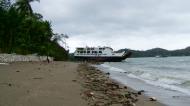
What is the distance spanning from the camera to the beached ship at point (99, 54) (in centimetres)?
9431

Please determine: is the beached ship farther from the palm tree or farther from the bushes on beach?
the palm tree

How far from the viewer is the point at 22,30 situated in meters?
54.0

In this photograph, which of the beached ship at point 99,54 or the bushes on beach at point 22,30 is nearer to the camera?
the bushes on beach at point 22,30

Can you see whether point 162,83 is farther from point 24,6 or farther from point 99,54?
point 99,54

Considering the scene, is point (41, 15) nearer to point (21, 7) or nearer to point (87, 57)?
point (21, 7)

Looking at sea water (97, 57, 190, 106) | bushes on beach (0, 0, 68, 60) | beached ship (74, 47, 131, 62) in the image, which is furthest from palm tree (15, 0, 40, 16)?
beached ship (74, 47, 131, 62)

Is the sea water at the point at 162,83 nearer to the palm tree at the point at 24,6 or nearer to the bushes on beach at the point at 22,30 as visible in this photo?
the bushes on beach at the point at 22,30

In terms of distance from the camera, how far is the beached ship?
309 ft

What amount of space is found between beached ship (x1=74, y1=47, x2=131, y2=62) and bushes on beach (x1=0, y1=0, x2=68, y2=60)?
1207 inches

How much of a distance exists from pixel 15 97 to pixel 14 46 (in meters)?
44.7

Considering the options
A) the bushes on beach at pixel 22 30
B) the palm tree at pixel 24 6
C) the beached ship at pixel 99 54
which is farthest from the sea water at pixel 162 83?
the beached ship at pixel 99 54

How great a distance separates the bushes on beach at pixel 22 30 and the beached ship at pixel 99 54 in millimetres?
30659

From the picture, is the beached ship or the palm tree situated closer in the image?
the palm tree

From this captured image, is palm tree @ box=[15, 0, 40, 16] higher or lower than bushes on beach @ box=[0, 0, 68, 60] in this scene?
higher
